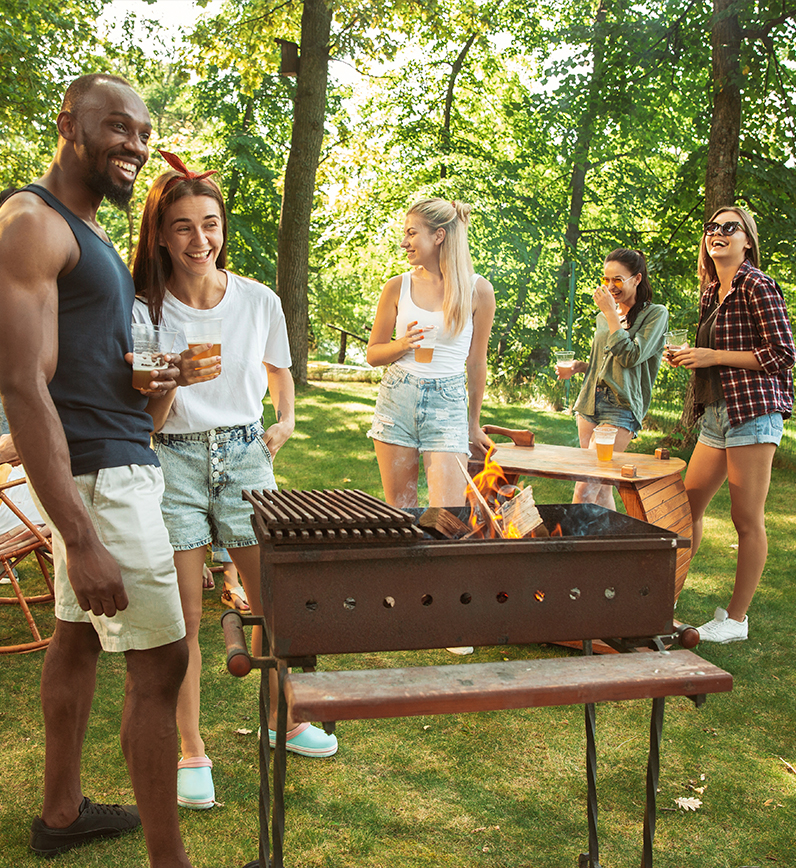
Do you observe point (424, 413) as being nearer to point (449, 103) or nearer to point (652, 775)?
point (652, 775)

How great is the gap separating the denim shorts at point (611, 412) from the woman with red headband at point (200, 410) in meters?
2.64

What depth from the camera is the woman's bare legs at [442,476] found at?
366cm

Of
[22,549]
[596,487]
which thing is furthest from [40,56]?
[596,487]

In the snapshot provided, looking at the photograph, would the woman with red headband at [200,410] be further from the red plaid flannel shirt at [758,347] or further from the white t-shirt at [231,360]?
the red plaid flannel shirt at [758,347]

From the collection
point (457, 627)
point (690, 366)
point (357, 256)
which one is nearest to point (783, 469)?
point (690, 366)

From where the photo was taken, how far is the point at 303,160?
11.0 metres

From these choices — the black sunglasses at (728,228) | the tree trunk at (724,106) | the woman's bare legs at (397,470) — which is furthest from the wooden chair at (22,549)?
the tree trunk at (724,106)

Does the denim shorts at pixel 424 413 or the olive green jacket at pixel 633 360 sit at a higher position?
the olive green jacket at pixel 633 360

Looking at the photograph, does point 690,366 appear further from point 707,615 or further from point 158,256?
point 158,256

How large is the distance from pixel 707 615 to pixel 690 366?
5.62 feet

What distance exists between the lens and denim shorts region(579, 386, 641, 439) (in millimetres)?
4762

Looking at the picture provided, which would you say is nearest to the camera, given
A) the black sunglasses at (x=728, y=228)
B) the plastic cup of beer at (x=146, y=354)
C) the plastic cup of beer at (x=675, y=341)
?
the plastic cup of beer at (x=146, y=354)

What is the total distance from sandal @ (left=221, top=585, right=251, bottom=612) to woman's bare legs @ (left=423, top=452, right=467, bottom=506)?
156cm

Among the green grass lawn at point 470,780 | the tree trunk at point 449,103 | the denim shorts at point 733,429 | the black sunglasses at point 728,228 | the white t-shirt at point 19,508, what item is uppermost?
the tree trunk at point 449,103
